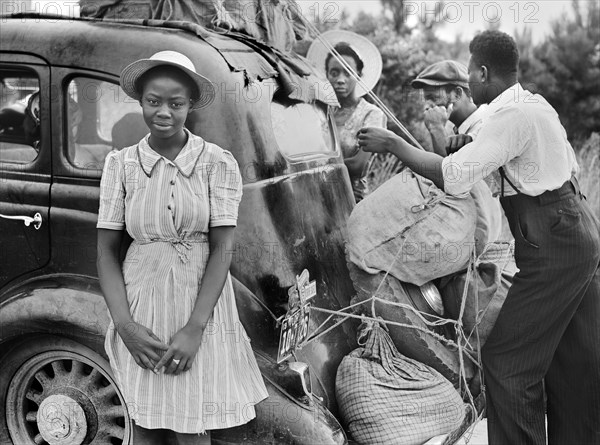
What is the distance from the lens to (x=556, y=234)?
3162 mm

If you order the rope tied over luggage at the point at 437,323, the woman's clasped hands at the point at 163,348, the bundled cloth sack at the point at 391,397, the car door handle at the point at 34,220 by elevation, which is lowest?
the bundled cloth sack at the point at 391,397

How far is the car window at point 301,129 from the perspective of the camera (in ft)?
11.8

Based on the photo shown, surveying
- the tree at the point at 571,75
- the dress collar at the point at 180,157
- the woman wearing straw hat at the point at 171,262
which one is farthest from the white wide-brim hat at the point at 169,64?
Answer: the tree at the point at 571,75

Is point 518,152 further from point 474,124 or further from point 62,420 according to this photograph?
point 62,420

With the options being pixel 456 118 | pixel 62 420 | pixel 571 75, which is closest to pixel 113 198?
pixel 62 420

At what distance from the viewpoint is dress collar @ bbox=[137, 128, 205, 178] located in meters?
2.77

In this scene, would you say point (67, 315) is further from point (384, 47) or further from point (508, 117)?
point (384, 47)

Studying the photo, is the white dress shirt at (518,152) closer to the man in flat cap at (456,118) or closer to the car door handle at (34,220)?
the man in flat cap at (456,118)

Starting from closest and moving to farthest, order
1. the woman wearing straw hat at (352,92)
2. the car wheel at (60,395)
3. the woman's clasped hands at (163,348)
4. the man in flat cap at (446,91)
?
the woman's clasped hands at (163,348) < the car wheel at (60,395) < the man in flat cap at (446,91) < the woman wearing straw hat at (352,92)

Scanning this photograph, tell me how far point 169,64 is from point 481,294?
5.91 ft

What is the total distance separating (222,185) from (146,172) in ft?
0.92

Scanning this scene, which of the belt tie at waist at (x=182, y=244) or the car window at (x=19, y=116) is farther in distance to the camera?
the car window at (x=19, y=116)

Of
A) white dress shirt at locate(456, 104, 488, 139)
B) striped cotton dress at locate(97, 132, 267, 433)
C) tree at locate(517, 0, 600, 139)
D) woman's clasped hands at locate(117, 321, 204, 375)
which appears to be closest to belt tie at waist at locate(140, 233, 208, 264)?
striped cotton dress at locate(97, 132, 267, 433)

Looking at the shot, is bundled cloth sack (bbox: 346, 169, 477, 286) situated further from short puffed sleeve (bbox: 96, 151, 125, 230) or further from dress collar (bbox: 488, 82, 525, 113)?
short puffed sleeve (bbox: 96, 151, 125, 230)
